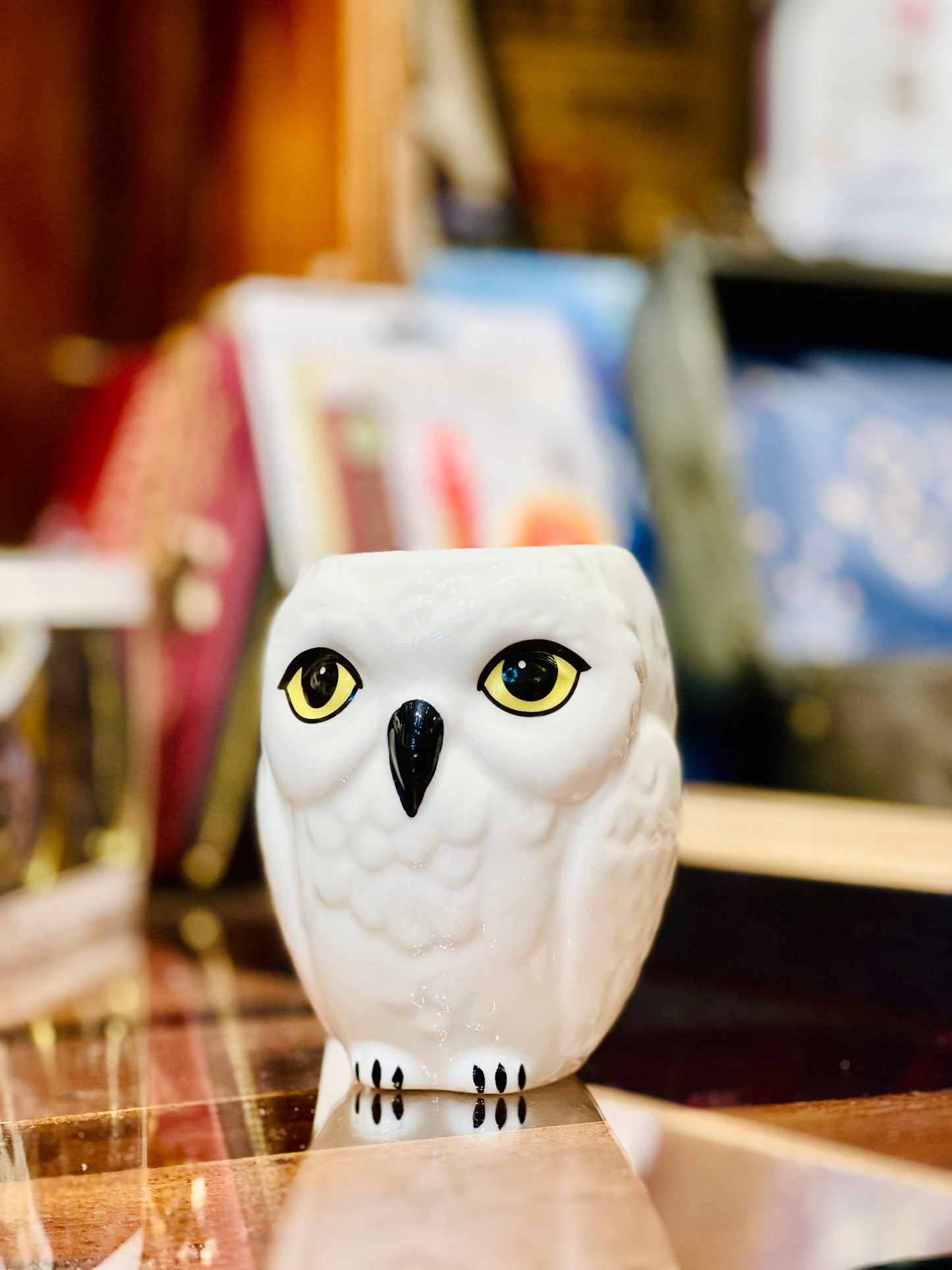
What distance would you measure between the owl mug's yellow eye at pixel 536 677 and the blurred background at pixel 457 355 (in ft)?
1.29

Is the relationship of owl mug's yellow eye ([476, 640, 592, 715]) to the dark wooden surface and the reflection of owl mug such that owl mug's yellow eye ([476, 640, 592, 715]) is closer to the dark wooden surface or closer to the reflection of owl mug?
the reflection of owl mug

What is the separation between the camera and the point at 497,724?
45 cm

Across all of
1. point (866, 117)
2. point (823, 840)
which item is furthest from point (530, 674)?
point (866, 117)

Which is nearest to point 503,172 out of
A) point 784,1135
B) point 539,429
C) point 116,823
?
point 539,429

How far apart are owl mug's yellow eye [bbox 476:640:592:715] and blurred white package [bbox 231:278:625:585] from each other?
0.45 meters

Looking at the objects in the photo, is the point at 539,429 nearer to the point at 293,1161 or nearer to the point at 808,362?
the point at 808,362

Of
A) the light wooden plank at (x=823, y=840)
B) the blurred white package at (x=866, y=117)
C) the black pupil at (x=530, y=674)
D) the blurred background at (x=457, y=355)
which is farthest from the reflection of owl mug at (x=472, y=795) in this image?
the blurred white package at (x=866, y=117)

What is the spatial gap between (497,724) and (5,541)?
0.83 metres

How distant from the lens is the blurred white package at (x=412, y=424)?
0.92m

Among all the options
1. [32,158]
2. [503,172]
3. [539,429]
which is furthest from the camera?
[503,172]

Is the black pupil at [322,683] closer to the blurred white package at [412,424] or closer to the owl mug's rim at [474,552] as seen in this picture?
the owl mug's rim at [474,552]

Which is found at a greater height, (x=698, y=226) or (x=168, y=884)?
(x=698, y=226)

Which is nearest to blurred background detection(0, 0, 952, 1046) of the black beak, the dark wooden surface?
the dark wooden surface

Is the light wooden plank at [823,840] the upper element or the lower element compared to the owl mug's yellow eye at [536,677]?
lower
